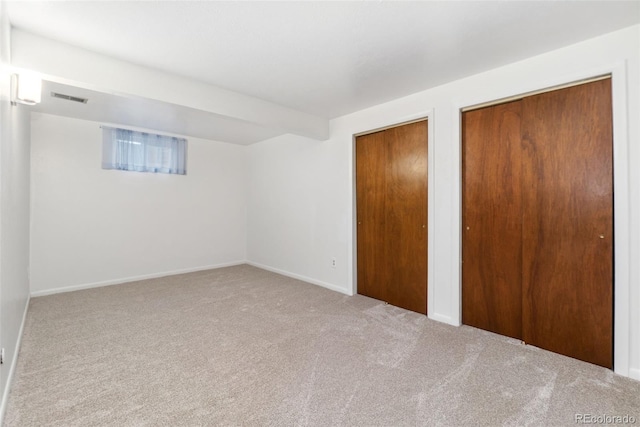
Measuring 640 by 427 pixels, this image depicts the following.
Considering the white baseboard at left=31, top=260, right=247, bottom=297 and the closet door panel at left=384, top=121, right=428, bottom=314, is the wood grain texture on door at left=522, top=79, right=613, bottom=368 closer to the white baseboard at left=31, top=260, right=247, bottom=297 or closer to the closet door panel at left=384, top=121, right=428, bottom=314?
the closet door panel at left=384, top=121, right=428, bottom=314

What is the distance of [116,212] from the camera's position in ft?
14.4

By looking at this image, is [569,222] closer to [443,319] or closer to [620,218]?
[620,218]

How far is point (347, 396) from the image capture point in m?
1.83

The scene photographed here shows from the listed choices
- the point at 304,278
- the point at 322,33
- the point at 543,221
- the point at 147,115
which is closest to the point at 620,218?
the point at 543,221

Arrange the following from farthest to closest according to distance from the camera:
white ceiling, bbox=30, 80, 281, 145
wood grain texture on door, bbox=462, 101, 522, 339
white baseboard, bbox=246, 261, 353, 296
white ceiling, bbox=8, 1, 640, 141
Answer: white baseboard, bbox=246, 261, 353, 296 → white ceiling, bbox=30, 80, 281, 145 → wood grain texture on door, bbox=462, 101, 522, 339 → white ceiling, bbox=8, 1, 640, 141

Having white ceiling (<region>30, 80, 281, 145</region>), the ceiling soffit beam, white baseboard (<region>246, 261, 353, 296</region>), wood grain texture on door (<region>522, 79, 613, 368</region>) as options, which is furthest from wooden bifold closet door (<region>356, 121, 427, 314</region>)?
white ceiling (<region>30, 80, 281, 145</region>)

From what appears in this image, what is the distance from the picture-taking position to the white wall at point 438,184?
6.61 ft

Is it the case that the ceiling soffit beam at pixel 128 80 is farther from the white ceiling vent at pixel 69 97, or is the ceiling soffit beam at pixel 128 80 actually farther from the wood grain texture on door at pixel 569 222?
the wood grain texture on door at pixel 569 222

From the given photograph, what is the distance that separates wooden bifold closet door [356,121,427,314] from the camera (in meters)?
3.23

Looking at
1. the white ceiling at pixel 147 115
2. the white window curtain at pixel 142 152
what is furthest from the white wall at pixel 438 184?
the white window curtain at pixel 142 152

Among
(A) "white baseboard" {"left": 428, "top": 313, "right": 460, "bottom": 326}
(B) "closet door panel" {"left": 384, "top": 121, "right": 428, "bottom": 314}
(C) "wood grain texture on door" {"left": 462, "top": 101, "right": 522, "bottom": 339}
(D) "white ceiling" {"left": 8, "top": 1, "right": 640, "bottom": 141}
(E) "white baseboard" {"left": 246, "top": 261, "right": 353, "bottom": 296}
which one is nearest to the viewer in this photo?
(D) "white ceiling" {"left": 8, "top": 1, "right": 640, "bottom": 141}

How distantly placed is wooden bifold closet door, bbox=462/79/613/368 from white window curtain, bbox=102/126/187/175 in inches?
170

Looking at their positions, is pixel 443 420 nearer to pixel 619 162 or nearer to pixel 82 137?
pixel 619 162

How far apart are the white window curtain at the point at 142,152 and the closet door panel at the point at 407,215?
3480 mm
